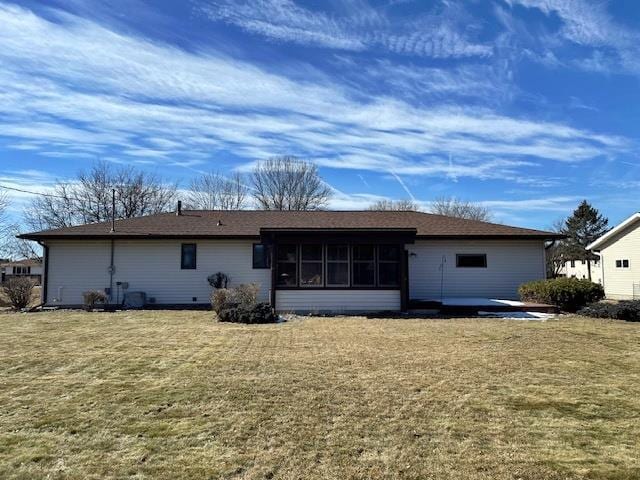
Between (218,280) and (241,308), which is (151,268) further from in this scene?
(241,308)

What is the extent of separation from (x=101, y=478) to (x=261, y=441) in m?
1.34

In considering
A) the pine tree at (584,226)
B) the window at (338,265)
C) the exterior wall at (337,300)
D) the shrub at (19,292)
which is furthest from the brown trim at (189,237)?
the pine tree at (584,226)

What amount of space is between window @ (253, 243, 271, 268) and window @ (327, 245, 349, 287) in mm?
3084

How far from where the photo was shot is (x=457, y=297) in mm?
17047

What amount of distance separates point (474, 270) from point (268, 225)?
812 centimetres

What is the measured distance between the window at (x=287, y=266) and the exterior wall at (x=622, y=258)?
1728cm

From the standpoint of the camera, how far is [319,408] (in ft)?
16.7

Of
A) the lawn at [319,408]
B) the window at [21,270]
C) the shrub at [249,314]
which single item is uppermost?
the window at [21,270]

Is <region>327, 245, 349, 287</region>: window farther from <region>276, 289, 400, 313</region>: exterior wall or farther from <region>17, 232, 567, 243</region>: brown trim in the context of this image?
<region>17, 232, 567, 243</region>: brown trim

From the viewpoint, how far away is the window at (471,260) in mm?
17250

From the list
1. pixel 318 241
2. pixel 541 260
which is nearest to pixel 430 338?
pixel 318 241

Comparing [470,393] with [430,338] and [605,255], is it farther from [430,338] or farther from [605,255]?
[605,255]

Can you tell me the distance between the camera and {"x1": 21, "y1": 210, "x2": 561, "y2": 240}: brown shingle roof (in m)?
16.8

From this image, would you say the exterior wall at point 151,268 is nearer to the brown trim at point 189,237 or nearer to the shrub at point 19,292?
the brown trim at point 189,237
